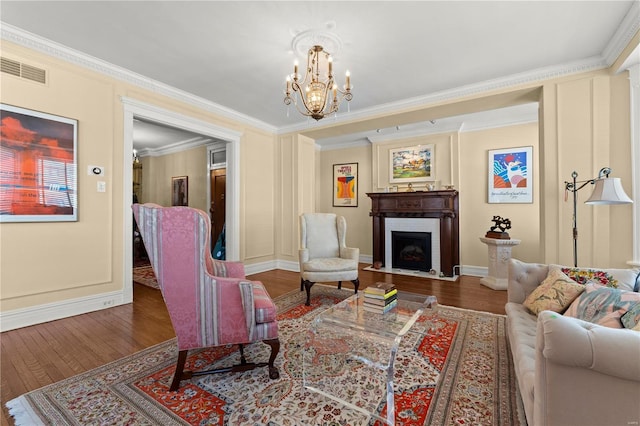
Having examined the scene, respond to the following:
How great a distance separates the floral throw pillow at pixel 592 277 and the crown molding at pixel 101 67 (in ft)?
15.0

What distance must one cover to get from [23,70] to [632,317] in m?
4.85

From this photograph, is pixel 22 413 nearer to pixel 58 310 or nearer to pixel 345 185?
pixel 58 310

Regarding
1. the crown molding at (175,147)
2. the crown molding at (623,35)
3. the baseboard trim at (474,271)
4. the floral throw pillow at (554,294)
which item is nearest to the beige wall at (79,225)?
the crown molding at (175,147)

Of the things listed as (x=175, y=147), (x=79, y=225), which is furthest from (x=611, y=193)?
(x=175, y=147)

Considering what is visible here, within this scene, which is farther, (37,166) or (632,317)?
(37,166)

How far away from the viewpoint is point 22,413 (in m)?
1.48

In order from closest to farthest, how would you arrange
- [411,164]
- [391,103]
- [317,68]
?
[317,68], [391,103], [411,164]

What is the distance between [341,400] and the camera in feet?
5.32

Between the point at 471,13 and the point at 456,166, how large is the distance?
3.07 meters

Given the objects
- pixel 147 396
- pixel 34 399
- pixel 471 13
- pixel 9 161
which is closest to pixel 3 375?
pixel 34 399

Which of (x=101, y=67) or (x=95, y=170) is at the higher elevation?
(x=101, y=67)

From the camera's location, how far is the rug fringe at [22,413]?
142 cm

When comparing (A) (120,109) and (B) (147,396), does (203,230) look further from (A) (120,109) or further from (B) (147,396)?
(A) (120,109)

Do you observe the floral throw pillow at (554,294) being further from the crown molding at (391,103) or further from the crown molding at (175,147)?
the crown molding at (175,147)
